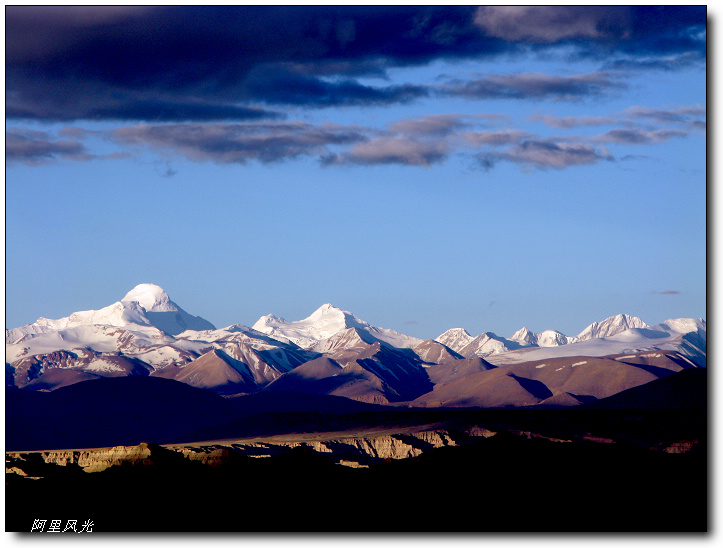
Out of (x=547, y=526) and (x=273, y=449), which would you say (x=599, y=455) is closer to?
(x=547, y=526)

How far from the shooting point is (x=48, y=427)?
198750 mm

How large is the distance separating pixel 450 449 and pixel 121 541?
4125cm

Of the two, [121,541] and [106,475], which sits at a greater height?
[121,541]

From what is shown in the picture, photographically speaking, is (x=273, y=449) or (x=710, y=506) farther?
(x=273, y=449)

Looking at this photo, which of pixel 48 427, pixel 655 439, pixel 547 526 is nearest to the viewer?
pixel 547 526

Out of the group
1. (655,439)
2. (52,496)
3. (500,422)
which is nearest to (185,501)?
(52,496)

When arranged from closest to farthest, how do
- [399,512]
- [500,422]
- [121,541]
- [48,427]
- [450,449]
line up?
[121,541] → [399,512] → [450,449] → [500,422] → [48,427]

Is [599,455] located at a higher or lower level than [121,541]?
lower

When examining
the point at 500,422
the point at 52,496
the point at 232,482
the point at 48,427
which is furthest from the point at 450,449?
the point at 48,427

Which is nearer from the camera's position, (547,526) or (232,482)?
(547,526)

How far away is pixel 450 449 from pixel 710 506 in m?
37.5

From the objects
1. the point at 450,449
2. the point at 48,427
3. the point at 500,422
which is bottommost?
the point at 48,427

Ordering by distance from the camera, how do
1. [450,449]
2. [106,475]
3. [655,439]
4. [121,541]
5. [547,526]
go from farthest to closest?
[655,439] → [450,449] → [106,475] → [547,526] → [121,541]

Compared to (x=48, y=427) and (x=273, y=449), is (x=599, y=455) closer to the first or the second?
(x=273, y=449)
